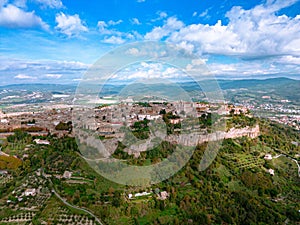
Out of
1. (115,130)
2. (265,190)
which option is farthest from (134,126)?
(265,190)

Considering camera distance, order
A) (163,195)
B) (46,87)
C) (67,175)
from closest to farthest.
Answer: (163,195)
(67,175)
(46,87)

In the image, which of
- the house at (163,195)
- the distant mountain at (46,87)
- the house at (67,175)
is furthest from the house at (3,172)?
the distant mountain at (46,87)

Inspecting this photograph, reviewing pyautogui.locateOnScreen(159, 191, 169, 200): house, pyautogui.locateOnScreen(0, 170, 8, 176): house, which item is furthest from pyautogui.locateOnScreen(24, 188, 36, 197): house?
pyautogui.locateOnScreen(159, 191, 169, 200): house

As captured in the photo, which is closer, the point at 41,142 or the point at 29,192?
the point at 29,192

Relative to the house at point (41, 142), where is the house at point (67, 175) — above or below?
below

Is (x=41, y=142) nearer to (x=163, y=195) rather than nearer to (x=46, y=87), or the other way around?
(x=163, y=195)

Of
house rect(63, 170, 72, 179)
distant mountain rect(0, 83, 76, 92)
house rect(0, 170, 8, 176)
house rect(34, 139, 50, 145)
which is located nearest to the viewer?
house rect(63, 170, 72, 179)

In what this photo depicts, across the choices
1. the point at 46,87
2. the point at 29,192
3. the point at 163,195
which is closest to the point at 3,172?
the point at 29,192

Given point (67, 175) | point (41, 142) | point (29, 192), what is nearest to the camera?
point (29, 192)

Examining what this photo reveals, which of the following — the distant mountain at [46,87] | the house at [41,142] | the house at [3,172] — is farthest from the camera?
the distant mountain at [46,87]

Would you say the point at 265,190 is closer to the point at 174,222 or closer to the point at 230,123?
the point at 174,222

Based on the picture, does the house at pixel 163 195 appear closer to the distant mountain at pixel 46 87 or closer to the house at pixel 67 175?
the house at pixel 67 175

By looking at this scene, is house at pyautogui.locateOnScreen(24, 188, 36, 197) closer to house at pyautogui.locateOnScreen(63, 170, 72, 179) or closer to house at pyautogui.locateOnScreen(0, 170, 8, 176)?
house at pyautogui.locateOnScreen(63, 170, 72, 179)
